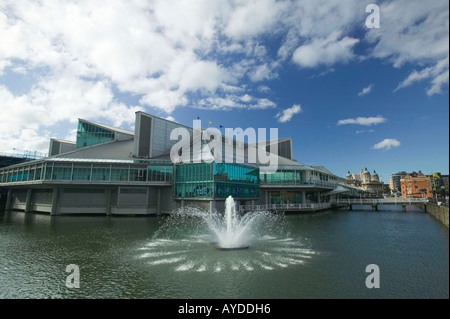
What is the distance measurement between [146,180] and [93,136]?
27128mm

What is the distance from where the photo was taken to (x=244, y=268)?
45.1 ft

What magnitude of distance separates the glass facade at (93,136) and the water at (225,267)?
42951mm

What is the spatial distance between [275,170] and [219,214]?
56.8 ft

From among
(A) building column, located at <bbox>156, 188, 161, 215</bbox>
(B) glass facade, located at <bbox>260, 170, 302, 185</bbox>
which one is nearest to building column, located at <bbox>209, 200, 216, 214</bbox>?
(A) building column, located at <bbox>156, 188, 161, 215</bbox>

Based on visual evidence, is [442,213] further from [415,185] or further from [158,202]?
[415,185]

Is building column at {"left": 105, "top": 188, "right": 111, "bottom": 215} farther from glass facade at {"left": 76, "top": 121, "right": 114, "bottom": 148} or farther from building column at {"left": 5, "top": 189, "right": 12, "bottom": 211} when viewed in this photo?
building column at {"left": 5, "top": 189, "right": 12, "bottom": 211}

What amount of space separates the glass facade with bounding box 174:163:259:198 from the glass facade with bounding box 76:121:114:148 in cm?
2682

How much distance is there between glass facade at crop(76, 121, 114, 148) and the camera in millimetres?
61869

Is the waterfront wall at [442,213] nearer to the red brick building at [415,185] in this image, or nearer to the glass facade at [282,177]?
the glass facade at [282,177]

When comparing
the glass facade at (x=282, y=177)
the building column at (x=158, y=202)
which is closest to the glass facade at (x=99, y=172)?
the building column at (x=158, y=202)

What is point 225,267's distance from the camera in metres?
13.9

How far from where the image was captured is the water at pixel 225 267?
10.7 metres
